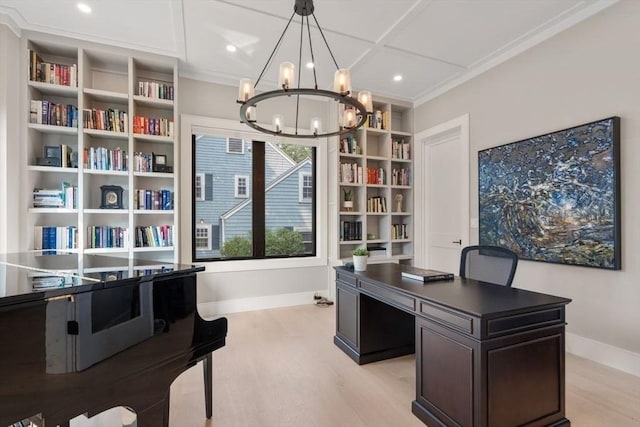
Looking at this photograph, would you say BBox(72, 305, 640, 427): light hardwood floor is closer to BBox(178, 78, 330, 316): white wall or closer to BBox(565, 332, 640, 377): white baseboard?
BBox(565, 332, 640, 377): white baseboard

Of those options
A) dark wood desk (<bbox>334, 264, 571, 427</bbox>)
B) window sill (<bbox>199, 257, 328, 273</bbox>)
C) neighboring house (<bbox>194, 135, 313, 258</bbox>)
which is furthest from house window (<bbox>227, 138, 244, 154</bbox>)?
dark wood desk (<bbox>334, 264, 571, 427</bbox>)

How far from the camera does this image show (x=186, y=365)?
5.15ft

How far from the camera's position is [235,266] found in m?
4.20

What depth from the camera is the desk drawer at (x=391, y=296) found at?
6.70 ft

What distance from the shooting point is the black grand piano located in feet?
3.56

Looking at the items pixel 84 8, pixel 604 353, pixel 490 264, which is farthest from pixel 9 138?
pixel 604 353

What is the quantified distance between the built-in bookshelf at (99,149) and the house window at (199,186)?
0.36 m

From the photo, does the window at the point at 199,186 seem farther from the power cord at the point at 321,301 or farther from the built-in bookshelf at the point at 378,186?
the power cord at the point at 321,301

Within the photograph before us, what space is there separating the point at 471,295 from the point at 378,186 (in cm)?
299

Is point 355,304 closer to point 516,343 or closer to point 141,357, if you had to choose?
point 516,343

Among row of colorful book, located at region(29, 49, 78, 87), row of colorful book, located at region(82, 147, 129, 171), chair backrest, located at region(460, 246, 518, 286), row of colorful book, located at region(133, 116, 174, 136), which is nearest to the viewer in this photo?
chair backrest, located at region(460, 246, 518, 286)

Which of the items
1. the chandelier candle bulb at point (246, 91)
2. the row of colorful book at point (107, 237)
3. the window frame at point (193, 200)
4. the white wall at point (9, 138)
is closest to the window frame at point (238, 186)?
the window frame at point (193, 200)

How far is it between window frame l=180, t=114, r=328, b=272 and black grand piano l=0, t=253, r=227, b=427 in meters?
2.37

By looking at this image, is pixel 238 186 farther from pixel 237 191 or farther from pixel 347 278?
pixel 347 278
